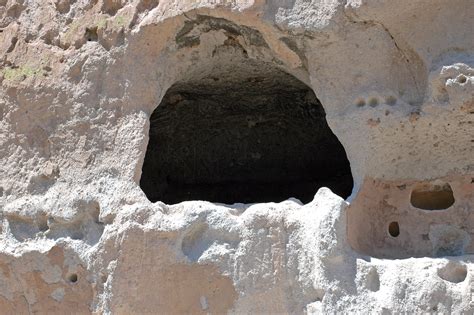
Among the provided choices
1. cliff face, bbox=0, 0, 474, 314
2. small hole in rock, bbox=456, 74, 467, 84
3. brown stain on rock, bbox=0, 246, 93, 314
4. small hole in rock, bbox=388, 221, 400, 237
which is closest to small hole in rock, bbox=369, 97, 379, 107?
cliff face, bbox=0, 0, 474, 314

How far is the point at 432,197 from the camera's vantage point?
3.26 meters

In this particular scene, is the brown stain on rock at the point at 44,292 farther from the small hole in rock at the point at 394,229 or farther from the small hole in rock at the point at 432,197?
the small hole in rock at the point at 432,197

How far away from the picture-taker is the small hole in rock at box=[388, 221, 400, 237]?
323 centimetres

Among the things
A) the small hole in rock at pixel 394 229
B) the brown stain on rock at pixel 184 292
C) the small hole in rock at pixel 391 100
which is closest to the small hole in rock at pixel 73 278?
the brown stain on rock at pixel 184 292

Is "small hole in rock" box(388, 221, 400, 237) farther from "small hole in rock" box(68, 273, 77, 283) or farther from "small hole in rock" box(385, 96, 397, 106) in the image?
"small hole in rock" box(68, 273, 77, 283)

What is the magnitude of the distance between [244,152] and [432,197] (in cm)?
122

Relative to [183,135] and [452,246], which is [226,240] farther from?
[183,135]

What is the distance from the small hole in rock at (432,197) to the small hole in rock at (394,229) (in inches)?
3.4

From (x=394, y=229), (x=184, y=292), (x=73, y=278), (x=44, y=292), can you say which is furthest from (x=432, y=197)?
(x=44, y=292)

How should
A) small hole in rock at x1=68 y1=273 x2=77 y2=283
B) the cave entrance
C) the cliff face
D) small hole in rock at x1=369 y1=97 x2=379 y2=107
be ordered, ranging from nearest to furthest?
1. the cliff face
2. small hole in rock at x1=369 y1=97 x2=379 y2=107
3. small hole in rock at x1=68 y1=273 x2=77 y2=283
4. the cave entrance

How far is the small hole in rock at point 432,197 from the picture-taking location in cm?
323

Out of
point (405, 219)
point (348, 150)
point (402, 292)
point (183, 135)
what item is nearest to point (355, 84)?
point (348, 150)

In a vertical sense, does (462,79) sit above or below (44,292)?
above

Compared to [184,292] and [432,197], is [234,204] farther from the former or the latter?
[432,197]
